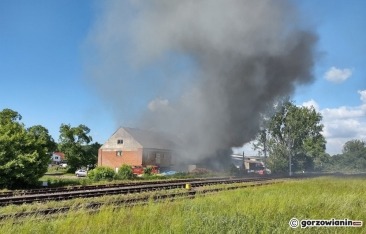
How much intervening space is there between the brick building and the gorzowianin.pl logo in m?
45.5

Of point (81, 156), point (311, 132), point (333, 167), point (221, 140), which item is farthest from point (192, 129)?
point (333, 167)

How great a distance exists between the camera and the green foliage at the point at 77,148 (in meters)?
56.6

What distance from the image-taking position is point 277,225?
23.8 ft

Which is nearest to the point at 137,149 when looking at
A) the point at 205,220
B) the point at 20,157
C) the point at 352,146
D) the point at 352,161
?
the point at 20,157

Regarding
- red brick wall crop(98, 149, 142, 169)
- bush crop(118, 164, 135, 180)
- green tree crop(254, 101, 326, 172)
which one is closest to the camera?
bush crop(118, 164, 135, 180)

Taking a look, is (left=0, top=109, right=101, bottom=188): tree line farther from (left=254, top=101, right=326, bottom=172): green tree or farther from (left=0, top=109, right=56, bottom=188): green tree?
(left=254, top=101, right=326, bottom=172): green tree

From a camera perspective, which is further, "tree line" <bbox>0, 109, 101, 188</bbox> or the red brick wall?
the red brick wall

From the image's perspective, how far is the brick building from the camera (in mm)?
53188

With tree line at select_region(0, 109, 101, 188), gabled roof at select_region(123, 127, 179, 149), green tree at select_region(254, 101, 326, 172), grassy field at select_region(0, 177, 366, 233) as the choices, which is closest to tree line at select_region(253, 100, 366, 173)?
green tree at select_region(254, 101, 326, 172)

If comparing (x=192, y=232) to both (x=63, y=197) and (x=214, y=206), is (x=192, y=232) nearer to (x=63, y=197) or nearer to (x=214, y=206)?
(x=214, y=206)

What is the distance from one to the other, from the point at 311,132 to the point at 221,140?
3096 centimetres

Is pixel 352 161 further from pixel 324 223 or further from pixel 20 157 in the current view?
pixel 324 223

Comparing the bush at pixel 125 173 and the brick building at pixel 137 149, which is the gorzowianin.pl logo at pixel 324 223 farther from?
the brick building at pixel 137 149

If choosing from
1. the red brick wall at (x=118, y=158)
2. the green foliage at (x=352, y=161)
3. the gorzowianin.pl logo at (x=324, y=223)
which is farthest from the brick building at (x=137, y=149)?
the gorzowianin.pl logo at (x=324, y=223)
